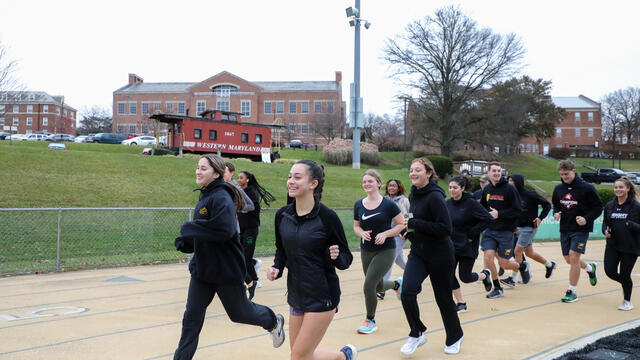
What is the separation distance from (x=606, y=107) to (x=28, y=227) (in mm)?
101649

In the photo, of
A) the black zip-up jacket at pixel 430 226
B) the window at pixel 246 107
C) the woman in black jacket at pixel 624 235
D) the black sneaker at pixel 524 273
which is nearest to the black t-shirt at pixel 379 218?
the black zip-up jacket at pixel 430 226

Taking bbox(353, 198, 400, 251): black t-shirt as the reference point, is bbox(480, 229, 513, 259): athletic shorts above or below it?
below

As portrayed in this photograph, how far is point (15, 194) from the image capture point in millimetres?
18500

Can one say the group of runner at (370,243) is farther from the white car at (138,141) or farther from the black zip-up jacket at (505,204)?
the white car at (138,141)

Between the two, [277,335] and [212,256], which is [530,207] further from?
[212,256]

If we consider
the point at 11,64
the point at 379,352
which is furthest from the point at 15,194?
the point at 11,64

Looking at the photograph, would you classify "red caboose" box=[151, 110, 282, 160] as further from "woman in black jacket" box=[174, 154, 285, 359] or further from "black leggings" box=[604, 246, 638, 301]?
"woman in black jacket" box=[174, 154, 285, 359]

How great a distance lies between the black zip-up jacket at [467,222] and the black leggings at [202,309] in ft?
12.1

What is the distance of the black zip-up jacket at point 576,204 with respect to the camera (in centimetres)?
814

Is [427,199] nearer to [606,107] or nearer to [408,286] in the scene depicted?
[408,286]

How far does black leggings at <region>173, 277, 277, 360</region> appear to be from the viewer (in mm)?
4199

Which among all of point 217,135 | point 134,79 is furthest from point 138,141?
point 134,79

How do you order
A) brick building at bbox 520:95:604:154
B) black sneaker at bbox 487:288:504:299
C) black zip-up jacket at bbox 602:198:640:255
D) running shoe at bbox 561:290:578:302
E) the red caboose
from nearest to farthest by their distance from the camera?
1. black zip-up jacket at bbox 602:198:640:255
2. running shoe at bbox 561:290:578:302
3. black sneaker at bbox 487:288:504:299
4. the red caboose
5. brick building at bbox 520:95:604:154

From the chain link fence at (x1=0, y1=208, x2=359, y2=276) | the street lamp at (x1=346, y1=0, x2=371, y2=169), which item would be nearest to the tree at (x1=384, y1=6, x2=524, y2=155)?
the street lamp at (x1=346, y1=0, x2=371, y2=169)
